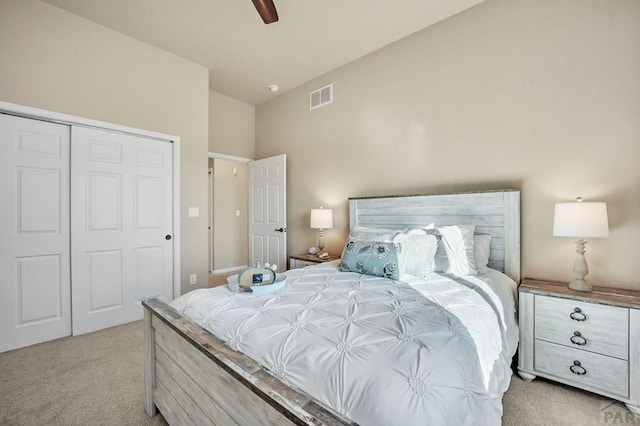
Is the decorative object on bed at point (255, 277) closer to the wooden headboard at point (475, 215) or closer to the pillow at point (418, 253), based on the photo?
the pillow at point (418, 253)

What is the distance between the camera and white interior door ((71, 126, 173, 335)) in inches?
105

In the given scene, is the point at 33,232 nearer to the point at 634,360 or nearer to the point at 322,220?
→ the point at 322,220

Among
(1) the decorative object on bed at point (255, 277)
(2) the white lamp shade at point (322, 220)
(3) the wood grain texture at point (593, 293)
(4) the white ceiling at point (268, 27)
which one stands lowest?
(3) the wood grain texture at point (593, 293)

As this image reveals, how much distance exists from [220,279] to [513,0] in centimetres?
515

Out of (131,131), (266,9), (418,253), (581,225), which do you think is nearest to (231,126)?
(131,131)

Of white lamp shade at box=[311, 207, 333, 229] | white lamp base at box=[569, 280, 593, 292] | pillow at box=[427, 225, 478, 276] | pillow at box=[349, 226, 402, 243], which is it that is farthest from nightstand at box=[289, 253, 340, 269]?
white lamp base at box=[569, 280, 593, 292]

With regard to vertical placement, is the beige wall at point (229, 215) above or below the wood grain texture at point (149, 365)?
above

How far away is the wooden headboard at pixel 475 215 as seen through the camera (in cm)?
224

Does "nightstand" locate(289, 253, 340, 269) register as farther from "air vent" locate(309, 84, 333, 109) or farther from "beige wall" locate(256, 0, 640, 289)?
"air vent" locate(309, 84, 333, 109)

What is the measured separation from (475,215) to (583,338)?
1.05 metres

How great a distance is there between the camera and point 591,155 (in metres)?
2.01

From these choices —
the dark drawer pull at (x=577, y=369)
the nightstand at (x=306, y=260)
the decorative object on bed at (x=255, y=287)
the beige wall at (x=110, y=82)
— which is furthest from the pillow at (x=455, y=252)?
the beige wall at (x=110, y=82)

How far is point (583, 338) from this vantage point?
1.74 metres

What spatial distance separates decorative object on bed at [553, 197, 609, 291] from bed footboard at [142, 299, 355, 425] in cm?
199
